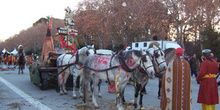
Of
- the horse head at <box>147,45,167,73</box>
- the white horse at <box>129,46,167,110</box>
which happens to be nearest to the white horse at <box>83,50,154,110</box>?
the white horse at <box>129,46,167,110</box>

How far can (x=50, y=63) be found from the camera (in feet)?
33.8

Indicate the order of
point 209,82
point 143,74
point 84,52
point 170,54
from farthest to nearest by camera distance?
point 84,52 → point 170,54 → point 143,74 → point 209,82

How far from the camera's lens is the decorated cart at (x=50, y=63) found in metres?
9.34

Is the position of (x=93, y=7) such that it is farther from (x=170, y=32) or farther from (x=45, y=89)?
(x=45, y=89)

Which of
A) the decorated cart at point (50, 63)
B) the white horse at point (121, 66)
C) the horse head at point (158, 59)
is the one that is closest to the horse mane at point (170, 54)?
the horse head at point (158, 59)

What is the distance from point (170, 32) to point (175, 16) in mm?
9900

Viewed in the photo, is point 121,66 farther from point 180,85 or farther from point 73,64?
point 73,64

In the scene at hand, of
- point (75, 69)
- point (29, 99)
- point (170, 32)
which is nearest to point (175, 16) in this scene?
point (170, 32)

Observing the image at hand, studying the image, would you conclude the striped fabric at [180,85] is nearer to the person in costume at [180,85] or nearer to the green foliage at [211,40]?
the person in costume at [180,85]

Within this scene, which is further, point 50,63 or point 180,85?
point 50,63

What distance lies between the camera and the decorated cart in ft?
30.6

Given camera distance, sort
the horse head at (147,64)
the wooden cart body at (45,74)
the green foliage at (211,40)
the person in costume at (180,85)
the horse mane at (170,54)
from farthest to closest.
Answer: the green foliage at (211,40) < the wooden cart body at (45,74) < the horse mane at (170,54) < the horse head at (147,64) < the person in costume at (180,85)

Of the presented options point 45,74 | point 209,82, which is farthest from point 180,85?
point 45,74

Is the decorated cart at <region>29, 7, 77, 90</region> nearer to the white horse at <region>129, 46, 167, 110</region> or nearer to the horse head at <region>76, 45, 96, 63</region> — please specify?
the horse head at <region>76, 45, 96, 63</region>
